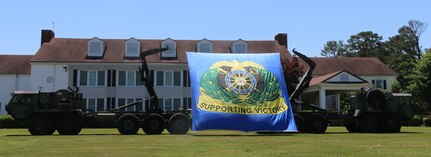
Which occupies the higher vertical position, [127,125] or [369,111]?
[369,111]

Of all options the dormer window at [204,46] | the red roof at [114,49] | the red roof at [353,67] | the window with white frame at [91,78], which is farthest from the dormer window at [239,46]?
the window with white frame at [91,78]

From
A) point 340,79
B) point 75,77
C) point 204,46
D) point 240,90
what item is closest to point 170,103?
point 204,46

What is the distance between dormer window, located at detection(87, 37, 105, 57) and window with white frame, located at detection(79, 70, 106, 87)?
229 cm

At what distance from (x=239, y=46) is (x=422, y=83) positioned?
17.8 metres

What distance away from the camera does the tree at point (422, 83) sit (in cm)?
4516

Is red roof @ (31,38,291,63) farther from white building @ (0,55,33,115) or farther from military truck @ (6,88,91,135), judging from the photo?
military truck @ (6,88,91,135)

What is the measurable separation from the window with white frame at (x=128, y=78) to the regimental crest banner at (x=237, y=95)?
22.1 meters

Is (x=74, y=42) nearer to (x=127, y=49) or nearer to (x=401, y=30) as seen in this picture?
(x=127, y=49)

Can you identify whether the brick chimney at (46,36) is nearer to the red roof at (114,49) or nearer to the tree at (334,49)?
the red roof at (114,49)

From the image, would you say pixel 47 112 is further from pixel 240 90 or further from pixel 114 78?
pixel 114 78

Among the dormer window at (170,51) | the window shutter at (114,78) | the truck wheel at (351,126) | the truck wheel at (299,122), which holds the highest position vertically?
the dormer window at (170,51)

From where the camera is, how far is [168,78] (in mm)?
46812

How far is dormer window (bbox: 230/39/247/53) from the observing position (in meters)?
49.9

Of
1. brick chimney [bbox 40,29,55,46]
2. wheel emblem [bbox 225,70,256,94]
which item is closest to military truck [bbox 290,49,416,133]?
wheel emblem [bbox 225,70,256,94]
